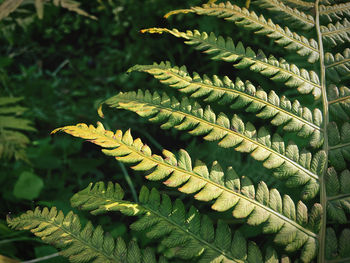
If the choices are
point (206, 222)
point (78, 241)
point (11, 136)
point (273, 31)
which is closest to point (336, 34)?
point (273, 31)

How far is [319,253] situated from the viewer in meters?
0.80

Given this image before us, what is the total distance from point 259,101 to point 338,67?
0.34 metres

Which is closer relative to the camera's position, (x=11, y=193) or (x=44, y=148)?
(x=11, y=193)

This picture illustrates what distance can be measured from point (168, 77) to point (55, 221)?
2.02ft

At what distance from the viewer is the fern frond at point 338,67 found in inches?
40.1

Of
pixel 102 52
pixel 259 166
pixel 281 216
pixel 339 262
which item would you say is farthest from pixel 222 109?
pixel 102 52

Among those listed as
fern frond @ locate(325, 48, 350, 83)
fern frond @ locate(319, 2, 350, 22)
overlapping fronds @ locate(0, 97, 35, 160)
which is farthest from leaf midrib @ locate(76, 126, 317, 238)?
overlapping fronds @ locate(0, 97, 35, 160)

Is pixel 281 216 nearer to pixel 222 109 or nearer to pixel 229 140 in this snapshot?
pixel 229 140

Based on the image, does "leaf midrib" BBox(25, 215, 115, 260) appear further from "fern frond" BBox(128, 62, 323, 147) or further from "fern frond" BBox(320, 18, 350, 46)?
"fern frond" BBox(320, 18, 350, 46)

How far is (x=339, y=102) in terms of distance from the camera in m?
0.97

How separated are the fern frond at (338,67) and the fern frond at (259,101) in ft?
0.59

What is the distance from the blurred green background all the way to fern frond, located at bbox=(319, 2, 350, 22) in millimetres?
629

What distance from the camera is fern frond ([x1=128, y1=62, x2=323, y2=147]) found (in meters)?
0.94

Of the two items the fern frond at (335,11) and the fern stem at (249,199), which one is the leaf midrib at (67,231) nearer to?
the fern stem at (249,199)
